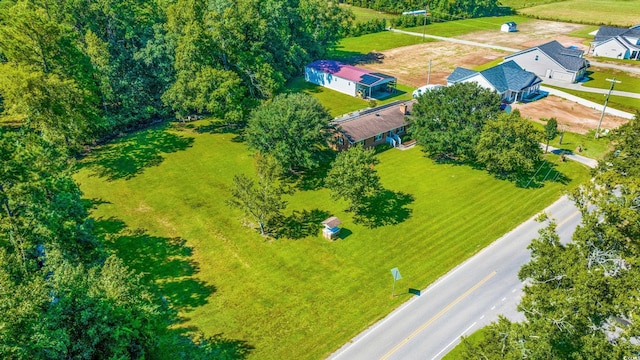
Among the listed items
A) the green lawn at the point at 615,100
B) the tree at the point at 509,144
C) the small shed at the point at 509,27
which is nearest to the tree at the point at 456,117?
the tree at the point at 509,144

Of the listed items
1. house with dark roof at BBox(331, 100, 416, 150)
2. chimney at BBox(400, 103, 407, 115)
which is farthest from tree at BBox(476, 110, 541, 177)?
chimney at BBox(400, 103, 407, 115)

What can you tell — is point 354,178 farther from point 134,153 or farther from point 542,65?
point 542,65

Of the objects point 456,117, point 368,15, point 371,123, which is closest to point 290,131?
point 371,123

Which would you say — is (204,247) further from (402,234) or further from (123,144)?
(123,144)

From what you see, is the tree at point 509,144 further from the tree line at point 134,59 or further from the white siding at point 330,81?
the white siding at point 330,81

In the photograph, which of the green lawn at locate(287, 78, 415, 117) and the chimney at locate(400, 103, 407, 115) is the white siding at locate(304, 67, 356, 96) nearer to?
the green lawn at locate(287, 78, 415, 117)

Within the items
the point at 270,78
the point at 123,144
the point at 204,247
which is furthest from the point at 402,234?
the point at 123,144
